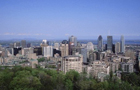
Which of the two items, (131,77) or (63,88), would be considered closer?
(63,88)

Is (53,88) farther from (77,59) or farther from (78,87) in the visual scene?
(77,59)

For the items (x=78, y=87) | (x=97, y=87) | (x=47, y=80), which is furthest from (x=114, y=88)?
(x=47, y=80)

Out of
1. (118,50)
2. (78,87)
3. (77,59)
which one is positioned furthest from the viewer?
(118,50)

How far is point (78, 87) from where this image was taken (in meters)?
8.98

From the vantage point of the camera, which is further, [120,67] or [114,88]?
[120,67]

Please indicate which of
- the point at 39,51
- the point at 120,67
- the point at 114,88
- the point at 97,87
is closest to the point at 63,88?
the point at 97,87

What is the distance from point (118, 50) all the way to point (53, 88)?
2579 cm

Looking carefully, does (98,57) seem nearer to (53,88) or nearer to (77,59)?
(77,59)

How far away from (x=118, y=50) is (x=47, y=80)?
2535 cm

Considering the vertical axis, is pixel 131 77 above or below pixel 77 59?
below

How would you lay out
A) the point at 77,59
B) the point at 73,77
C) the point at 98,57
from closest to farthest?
1. the point at 73,77
2. the point at 77,59
3. the point at 98,57

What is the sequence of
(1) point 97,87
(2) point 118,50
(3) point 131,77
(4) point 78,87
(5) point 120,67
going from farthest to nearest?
1. (2) point 118,50
2. (5) point 120,67
3. (3) point 131,77
4. (4) point 78,87
5. (1) point 97,87

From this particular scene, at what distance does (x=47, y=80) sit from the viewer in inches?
372

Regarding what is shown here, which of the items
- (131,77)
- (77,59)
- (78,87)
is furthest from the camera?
(77,59)
